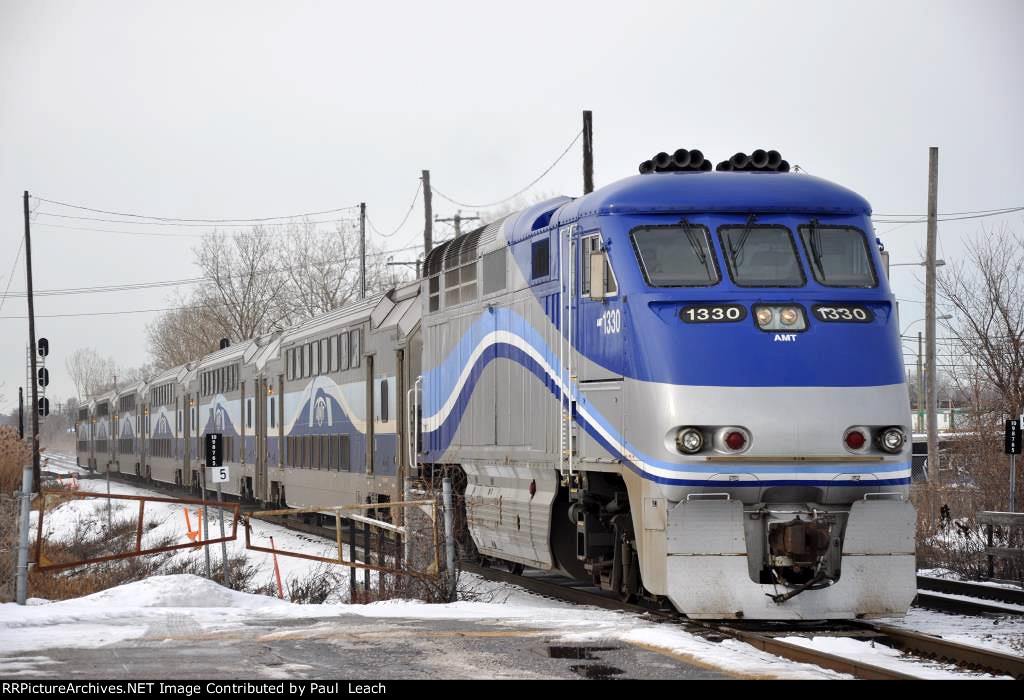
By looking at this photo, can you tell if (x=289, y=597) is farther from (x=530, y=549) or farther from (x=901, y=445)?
(x=901, y=445)

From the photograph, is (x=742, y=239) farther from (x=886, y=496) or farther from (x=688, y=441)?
(x=886, y=496)

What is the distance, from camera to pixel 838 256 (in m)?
11.8

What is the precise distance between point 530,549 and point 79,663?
20.1 feet

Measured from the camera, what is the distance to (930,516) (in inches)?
904

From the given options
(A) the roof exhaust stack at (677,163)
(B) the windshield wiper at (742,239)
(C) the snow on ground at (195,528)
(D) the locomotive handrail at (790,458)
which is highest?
(A) the roof exhaust stack at (677,163)

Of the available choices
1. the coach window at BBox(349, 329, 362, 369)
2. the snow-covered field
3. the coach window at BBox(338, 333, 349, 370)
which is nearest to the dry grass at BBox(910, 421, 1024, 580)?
the snow-covered field

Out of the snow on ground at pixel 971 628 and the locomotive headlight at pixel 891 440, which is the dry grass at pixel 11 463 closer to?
the snow on ground at pixel 971 628

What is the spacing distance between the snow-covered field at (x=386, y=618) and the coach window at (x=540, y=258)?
3.42 meters

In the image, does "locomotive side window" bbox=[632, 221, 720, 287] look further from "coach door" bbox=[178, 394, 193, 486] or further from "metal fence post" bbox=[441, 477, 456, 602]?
"coach door" bbox=[178, 394, 193, 486]

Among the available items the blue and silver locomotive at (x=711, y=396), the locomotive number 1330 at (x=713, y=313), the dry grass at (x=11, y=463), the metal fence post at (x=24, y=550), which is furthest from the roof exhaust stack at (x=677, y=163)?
the dry grass at (x=11, y=463)

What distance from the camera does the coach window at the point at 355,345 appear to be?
77.2ft

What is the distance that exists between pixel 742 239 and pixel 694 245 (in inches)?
16.8
